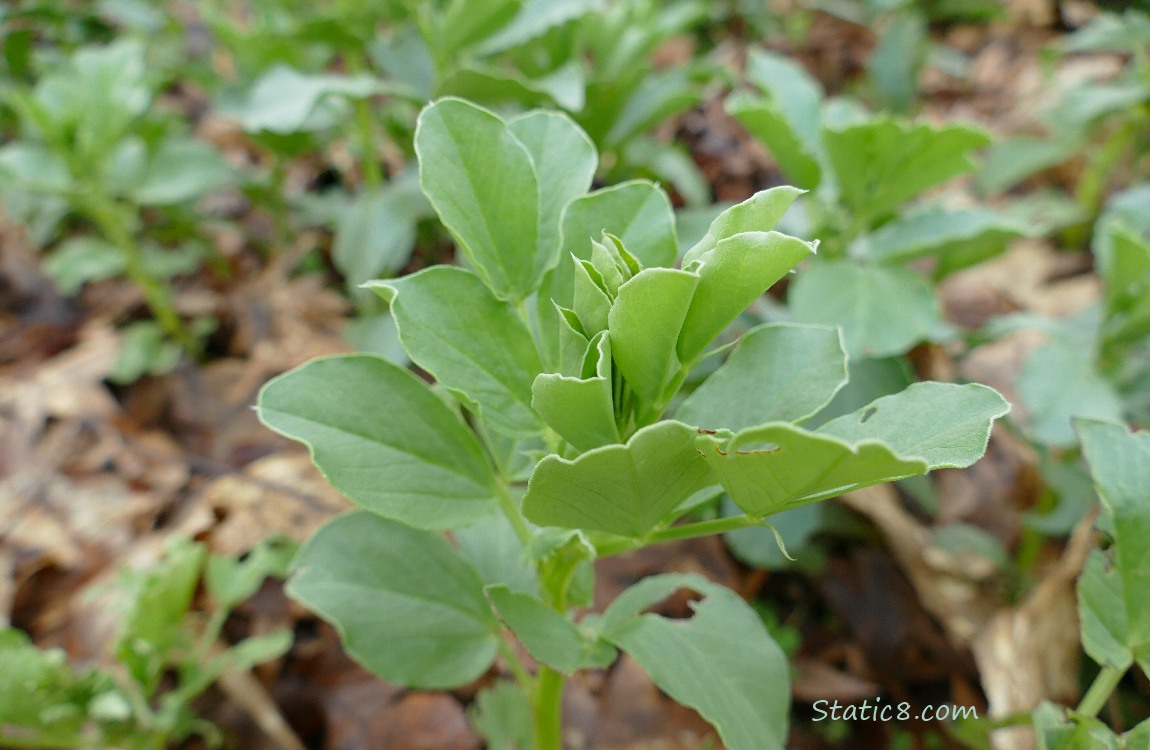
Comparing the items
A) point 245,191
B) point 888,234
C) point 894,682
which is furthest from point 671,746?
point 245,191

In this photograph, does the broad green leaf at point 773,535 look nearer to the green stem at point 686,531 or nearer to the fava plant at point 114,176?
the green stem at point 686,531

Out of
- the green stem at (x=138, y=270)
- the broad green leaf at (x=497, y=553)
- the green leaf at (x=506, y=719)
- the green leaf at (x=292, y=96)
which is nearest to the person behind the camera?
the broad green leaf at (x=497, y=553)

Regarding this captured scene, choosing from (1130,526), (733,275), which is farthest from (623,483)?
(1130,526)

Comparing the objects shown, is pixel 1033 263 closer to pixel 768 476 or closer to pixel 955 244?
pixel 955 244

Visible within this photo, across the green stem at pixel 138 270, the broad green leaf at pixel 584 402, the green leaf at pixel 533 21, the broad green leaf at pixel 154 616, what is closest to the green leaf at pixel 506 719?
the broad green leaf at pixel 154 616

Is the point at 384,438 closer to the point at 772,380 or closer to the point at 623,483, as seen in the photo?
the point at 623,483

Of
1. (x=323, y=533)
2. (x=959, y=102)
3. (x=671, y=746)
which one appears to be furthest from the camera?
(x=959, y=102)
